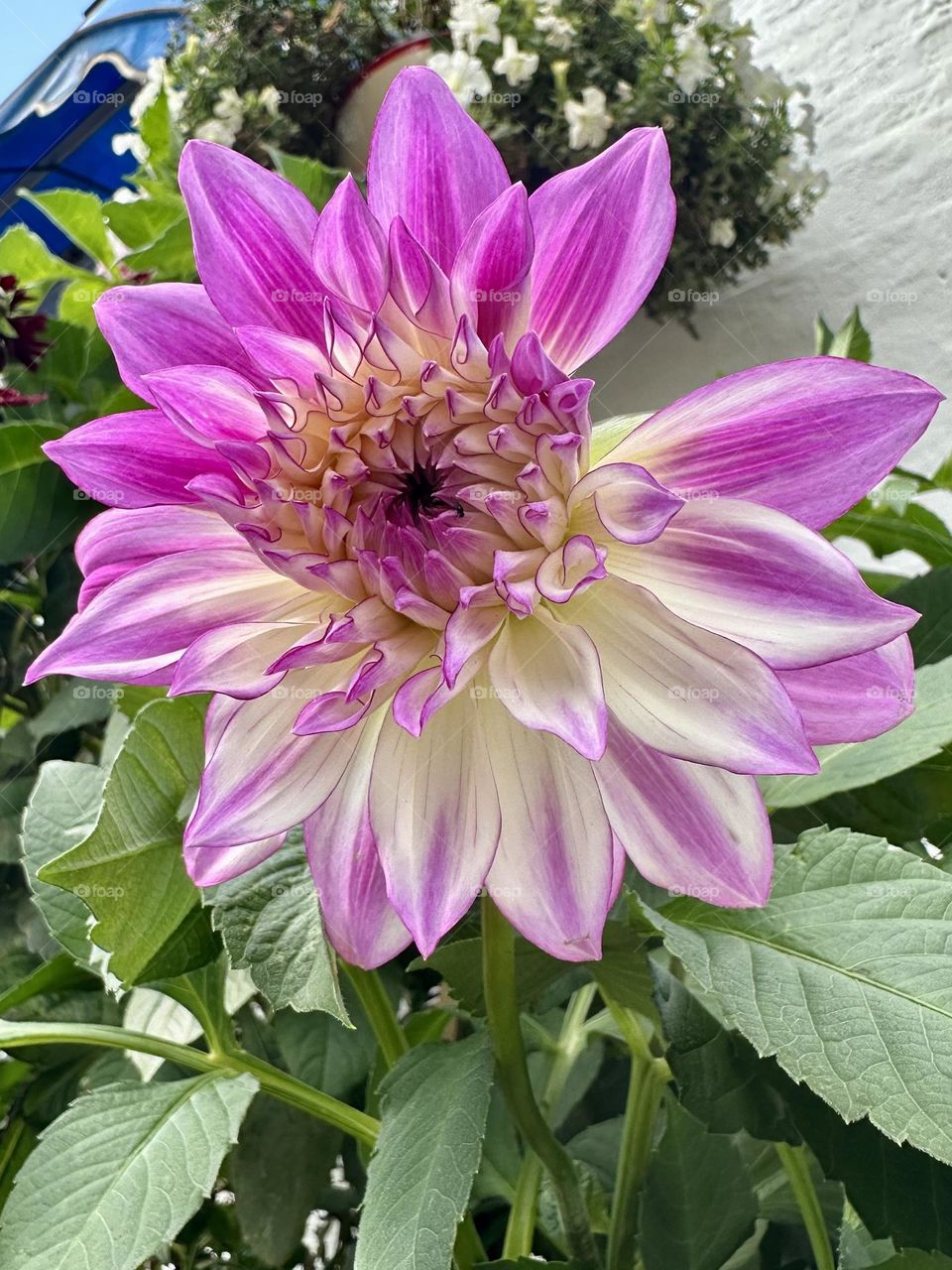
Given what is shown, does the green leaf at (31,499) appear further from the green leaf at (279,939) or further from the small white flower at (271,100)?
the small white flower at (271,100)

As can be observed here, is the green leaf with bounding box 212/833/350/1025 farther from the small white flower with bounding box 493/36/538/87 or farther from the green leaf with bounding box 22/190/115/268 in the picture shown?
the small white flower with bounding box 493/36/538/87

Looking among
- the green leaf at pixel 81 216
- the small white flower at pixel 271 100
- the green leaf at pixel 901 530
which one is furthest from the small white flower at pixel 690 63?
the green leaf at pixel 901 530

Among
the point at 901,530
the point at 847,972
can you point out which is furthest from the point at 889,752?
the point at 901,530

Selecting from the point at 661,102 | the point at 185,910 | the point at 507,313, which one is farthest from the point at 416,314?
the point at 661,102

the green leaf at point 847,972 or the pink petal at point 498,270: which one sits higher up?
the pink petal at point 498,270

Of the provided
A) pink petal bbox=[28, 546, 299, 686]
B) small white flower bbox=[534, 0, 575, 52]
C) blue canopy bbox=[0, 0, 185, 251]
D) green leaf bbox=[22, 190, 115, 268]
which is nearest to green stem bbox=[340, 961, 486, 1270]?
pink petal bbox=[28, 546, 299, 686]

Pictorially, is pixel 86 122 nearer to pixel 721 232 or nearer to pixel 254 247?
pixel 721 232
